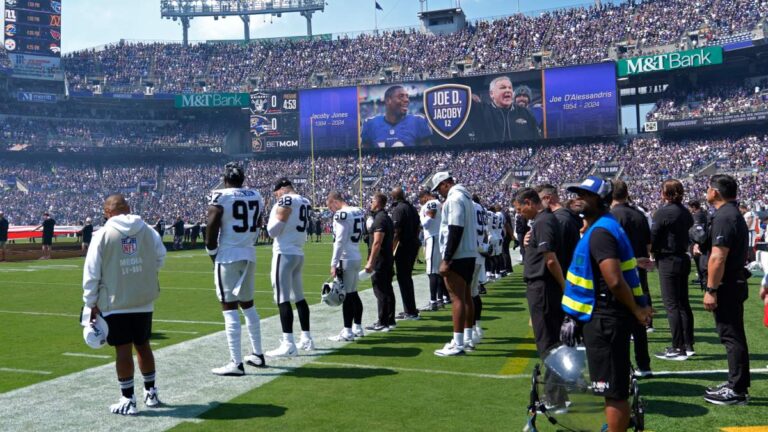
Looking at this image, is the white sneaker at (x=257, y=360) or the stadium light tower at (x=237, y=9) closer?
the white sneaker at (x=257, y=360)

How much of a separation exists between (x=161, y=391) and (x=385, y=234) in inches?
175

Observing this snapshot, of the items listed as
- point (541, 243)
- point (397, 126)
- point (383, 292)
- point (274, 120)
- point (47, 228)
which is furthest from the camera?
point (274, 120)

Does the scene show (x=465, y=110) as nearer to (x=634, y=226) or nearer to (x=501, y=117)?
(x=501, y=117)

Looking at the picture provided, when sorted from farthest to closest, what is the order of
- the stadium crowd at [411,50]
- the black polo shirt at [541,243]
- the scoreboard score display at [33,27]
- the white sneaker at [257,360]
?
1. the scoreboard score display at [33,27]
2. the stadium crowd at [411,50]
3. the white sneaker at [257,360]
4. the black polo shirt at [541,243]

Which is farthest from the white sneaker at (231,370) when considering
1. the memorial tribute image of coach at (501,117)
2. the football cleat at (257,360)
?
the memorial tribute image of coach at (501,117)

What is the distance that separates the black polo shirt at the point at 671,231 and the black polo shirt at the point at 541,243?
1855mm

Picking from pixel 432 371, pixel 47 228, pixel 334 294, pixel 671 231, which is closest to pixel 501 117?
pixel 47 228

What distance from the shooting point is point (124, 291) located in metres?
5.66

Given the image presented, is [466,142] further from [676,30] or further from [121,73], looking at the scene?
[121,73]

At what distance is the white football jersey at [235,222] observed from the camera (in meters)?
6.89

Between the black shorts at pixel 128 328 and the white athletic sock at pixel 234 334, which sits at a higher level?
the black shorts at pixel 128 328

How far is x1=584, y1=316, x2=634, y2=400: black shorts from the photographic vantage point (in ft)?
13.7

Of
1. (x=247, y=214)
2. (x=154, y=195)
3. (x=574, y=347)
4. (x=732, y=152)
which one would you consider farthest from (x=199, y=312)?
(x=154, y=195)

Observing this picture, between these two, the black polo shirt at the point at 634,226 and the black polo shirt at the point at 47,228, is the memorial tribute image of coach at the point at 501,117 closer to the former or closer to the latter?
the black polo shirt at the point at 47,228
